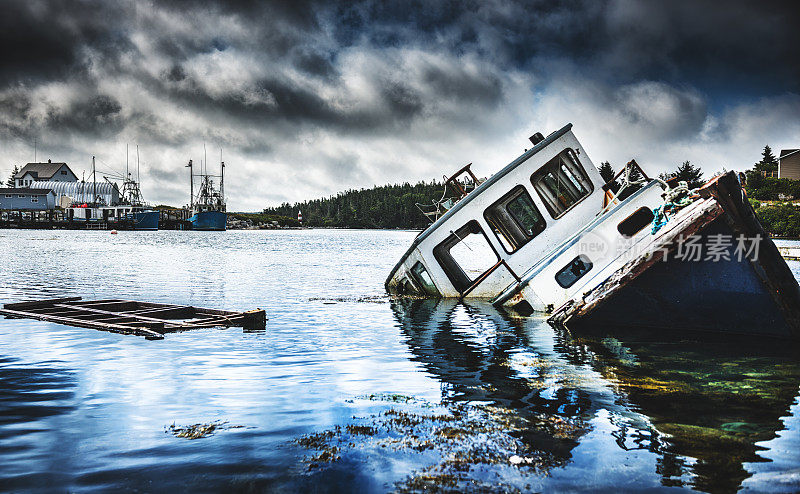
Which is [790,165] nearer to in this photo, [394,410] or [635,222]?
[635,222]

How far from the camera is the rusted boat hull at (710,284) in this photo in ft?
40.5

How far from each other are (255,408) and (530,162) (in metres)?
13.1

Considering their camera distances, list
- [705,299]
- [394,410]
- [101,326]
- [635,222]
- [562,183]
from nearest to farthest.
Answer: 1. [394,410]
2. [705,299]
3. [101,326]
4. [635,222]
5. [562,183]

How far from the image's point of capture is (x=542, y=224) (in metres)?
19.3

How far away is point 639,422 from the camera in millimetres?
7949

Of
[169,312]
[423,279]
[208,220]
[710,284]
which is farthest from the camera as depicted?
[208,220]

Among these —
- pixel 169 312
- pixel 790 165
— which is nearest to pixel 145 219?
pixel 790 165

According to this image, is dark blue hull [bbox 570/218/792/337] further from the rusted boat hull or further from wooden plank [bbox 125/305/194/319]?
wooden plank [bbox 125/305/194/319]

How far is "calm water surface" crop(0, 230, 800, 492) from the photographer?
20.5 feet

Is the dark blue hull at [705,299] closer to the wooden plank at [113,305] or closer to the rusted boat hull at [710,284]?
the rusted boat hull at [710,284]

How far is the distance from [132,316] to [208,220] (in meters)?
141

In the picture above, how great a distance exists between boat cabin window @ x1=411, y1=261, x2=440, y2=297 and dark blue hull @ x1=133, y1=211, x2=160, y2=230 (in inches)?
5270

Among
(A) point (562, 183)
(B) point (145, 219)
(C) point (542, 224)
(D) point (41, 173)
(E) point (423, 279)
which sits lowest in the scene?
(E) point (423, 279)

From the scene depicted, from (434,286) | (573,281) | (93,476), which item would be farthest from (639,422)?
(434,286)
